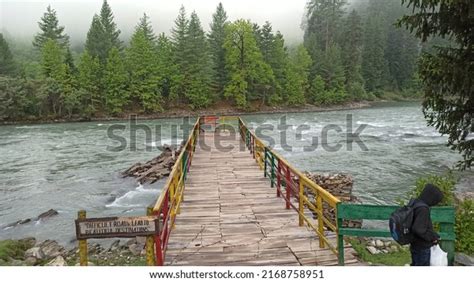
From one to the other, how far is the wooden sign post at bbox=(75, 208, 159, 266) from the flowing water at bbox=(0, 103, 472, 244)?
6.91 metres

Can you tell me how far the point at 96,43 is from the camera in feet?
223

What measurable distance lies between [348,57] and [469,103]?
7485 cm

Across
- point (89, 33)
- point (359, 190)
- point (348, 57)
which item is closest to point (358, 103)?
point (348, 57)

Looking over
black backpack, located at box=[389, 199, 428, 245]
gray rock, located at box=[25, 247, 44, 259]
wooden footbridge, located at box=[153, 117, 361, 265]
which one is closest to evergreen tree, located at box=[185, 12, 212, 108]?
wooden footbridge, located at box=[153, 117, 361, 265]

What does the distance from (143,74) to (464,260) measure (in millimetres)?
61618

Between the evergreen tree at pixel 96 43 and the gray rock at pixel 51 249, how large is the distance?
2407 inches

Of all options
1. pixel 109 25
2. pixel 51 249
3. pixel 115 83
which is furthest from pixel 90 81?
pixel 51 249

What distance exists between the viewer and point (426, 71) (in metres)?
8.64

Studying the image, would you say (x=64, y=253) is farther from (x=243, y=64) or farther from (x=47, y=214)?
(x=243, y=64)

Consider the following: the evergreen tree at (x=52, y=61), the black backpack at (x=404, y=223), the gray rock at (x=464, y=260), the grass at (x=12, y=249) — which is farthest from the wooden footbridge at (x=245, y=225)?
the evergreen tree at (x=52, y=61)

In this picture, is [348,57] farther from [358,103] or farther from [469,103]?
[469,103]

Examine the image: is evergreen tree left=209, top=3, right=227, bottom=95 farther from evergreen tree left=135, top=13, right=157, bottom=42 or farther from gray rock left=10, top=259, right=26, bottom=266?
gray rock left=10, top=259, right=26, bottom=266

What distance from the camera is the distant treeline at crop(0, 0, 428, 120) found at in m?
58.2
